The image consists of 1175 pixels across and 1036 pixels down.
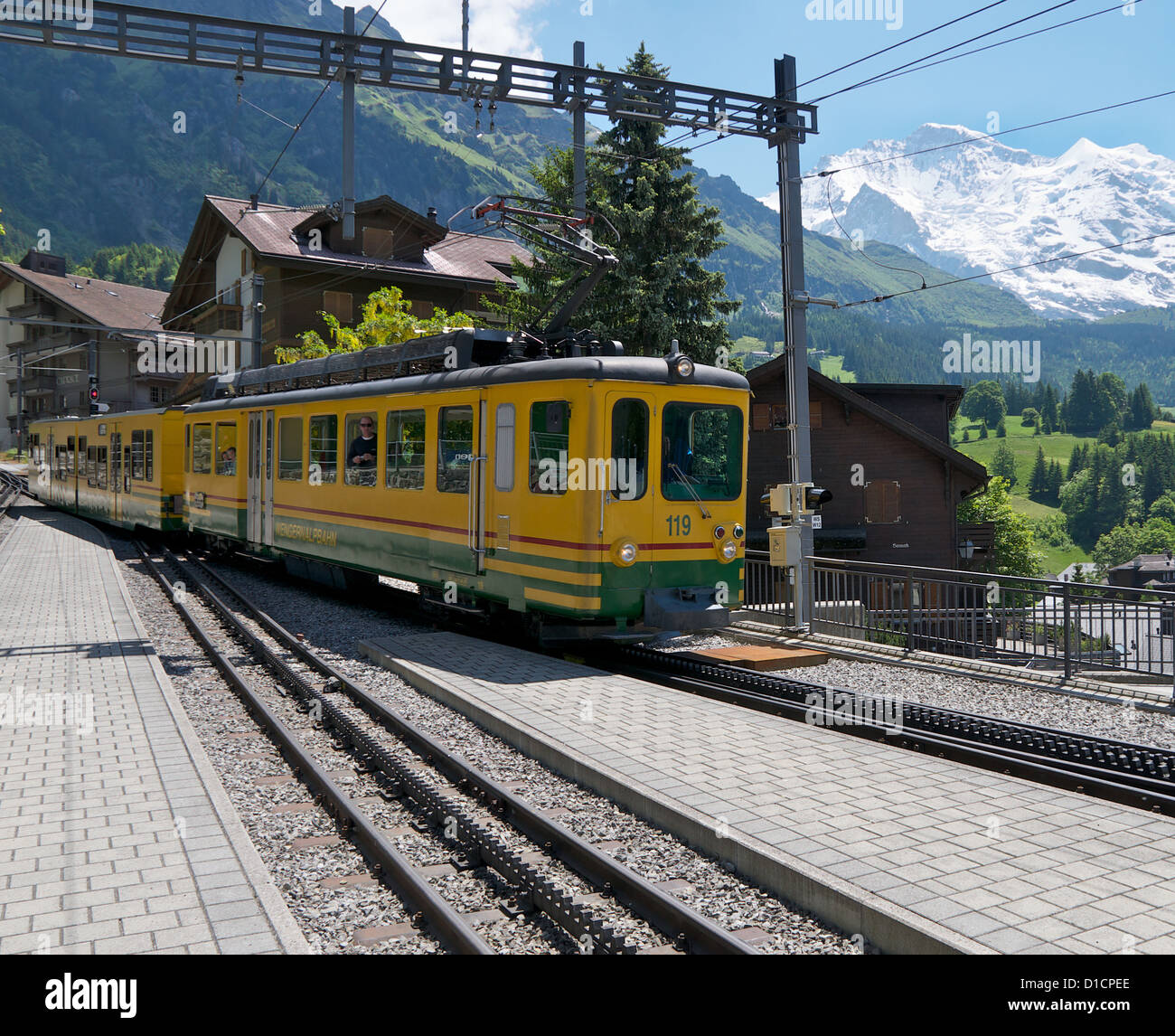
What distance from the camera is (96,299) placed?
68.8 meters

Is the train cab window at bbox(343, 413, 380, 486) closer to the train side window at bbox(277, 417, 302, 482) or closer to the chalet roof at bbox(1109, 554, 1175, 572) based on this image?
the train side window at bbox(277, 417, 302, 482)

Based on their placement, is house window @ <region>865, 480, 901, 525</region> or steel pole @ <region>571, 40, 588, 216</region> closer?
steel pole @ <region>571, 40, 588, 216</region>

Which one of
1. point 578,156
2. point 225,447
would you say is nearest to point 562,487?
point 578,156

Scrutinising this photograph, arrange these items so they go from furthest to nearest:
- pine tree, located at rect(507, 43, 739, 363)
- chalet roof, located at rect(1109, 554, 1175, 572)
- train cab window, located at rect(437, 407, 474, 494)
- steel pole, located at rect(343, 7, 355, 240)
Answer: chalet roof, located at rect(1109, 554, 1175, 572) < pine tree, located at rect(507, 43, 739, 363) < steel pole, located at rect(343, 7, 355, 240) < train cab window, located at rect(437, 407, 474, 494)

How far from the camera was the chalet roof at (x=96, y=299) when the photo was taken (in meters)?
65.3

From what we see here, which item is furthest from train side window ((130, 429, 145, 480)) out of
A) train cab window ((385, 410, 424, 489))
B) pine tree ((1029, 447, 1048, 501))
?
pine tree ((1029, 447, 1048, 501))

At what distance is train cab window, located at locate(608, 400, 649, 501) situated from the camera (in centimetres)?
1023

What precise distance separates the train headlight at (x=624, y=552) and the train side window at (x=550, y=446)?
77 centimetres

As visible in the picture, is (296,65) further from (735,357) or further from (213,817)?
(735,357)

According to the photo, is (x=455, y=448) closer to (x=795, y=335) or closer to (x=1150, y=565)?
(x=795, y=335)

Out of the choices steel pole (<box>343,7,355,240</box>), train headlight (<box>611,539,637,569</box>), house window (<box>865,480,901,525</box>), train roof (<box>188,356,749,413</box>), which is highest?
steel pole (<box>343,7,355,240</box>)

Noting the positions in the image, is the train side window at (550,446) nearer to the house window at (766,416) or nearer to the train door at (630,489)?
the train door at (630,489)

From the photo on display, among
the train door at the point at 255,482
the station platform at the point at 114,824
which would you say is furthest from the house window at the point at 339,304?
the station platform at the point at 114,824

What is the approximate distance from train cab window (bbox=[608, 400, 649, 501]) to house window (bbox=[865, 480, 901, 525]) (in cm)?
2420
